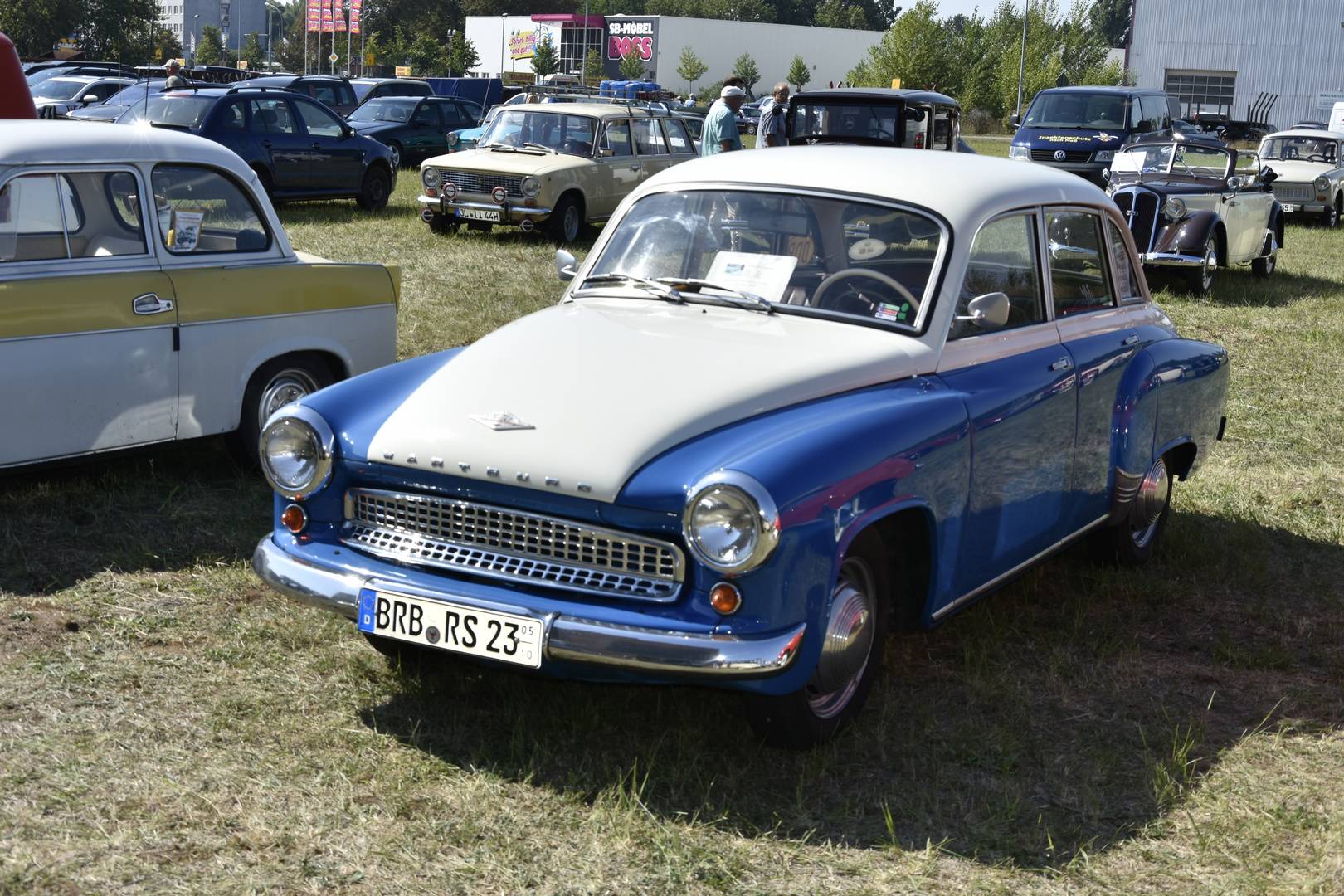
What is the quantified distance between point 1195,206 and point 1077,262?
31.9 feet

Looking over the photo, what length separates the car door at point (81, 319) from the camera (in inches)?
209

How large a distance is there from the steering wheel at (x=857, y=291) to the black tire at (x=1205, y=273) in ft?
33.6

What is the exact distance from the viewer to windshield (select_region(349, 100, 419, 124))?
2312 cm

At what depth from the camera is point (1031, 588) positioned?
5.49 meters

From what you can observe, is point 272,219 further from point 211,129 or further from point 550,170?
point 211,129

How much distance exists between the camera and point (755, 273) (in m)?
4.56

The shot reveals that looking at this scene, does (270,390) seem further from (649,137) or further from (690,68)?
(690,68)

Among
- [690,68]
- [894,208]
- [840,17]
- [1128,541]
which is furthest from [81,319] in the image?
[840,17]

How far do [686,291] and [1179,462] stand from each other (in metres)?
2.64

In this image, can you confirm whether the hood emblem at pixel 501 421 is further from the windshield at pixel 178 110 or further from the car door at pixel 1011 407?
the windshield at pixel 178 110

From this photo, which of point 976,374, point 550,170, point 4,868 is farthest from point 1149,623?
point 550,170

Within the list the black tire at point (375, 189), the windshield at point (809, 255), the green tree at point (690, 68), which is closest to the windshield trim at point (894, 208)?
the windshield at point (809, 255)

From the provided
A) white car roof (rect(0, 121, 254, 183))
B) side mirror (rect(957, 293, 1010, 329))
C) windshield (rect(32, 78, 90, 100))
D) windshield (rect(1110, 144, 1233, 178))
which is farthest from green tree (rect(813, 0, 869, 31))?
side mirror (rect(957, 293, 1010, 329))

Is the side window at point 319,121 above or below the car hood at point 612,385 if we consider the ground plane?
above
